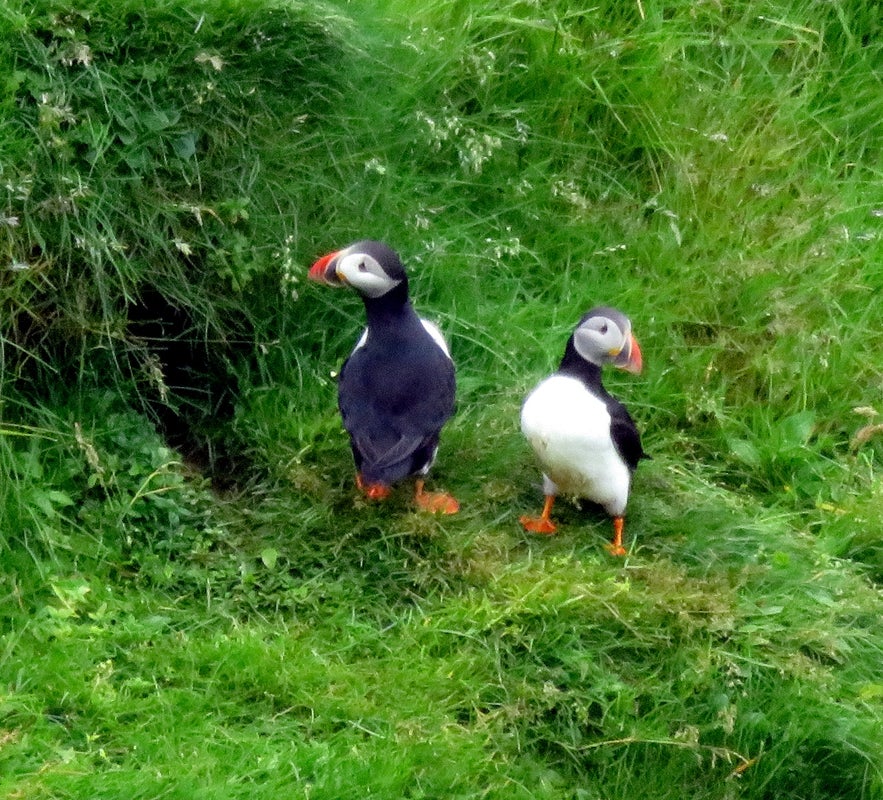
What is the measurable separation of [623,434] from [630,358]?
0.25m

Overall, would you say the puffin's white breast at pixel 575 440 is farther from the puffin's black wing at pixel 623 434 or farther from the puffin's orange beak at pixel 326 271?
the puffin's orange beak at pixel 326 271

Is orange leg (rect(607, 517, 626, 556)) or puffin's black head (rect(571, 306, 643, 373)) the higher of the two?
puffin's black head (rect(571, 306, 643, 373))

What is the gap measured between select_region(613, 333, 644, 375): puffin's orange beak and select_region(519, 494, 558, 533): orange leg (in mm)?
465

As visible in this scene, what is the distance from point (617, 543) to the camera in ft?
12.7

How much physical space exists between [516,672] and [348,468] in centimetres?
97

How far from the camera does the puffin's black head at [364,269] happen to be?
3877 mm

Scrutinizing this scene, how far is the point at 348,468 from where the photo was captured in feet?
13.3

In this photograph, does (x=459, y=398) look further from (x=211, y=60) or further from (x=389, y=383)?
(x=211, y=60)

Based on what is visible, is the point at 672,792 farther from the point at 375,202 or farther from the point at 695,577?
the point at 375,202

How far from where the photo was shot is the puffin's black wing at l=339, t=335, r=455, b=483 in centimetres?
372

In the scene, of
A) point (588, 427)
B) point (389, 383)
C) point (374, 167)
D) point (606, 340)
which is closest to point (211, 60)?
point (374, 167)

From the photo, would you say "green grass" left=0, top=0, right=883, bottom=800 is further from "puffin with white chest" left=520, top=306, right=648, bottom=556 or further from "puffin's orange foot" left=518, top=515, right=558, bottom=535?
"puffin with white chest" left=520, top=306, right=648, bottom=556

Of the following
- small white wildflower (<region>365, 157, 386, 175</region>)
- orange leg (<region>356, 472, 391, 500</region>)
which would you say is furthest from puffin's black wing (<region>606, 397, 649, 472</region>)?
small white wildflower (<region>365, 157, 386, 175</region>)

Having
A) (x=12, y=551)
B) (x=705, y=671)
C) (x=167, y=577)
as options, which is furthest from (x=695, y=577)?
(x=12, y=551)
